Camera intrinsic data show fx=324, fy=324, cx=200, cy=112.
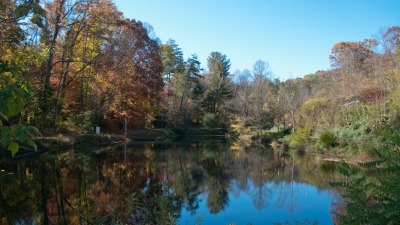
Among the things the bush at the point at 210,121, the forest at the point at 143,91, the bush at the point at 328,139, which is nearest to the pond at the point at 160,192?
the forest at the point at 143,91

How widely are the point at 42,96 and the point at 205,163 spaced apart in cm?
1081

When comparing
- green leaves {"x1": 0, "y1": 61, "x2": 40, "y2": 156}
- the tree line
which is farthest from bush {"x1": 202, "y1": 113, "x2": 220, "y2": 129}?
green leaves {"x1": 0, "y1": 61, "x2": 40, "y2": 156}

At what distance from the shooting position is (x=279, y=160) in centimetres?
1733

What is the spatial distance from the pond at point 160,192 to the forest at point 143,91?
259 cm

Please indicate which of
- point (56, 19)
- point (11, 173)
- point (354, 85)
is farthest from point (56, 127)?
point (354, 85)

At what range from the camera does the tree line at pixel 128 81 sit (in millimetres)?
18875

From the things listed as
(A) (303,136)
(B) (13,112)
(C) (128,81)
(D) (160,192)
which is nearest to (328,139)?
(A) (303,136)

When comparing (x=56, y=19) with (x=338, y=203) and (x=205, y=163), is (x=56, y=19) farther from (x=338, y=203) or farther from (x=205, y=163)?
(x=338, y=203)

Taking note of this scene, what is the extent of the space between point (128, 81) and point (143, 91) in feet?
7.13

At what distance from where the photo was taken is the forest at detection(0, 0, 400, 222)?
58.6ft

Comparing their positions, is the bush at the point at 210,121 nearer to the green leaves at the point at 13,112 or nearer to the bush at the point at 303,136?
the bush at the point at 303,136

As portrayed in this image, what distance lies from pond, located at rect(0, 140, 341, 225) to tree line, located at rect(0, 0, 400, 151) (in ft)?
9.33

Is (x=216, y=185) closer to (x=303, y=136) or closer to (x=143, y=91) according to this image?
(x=303, y=136)

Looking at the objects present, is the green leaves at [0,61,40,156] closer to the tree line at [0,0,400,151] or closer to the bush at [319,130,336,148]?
the tree line at [0,0,400,151]
